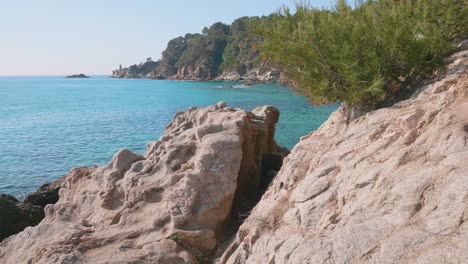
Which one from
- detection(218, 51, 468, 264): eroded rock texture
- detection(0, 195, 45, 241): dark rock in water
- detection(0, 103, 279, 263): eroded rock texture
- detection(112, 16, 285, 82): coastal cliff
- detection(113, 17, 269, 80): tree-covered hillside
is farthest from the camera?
detection(113, 17, 269, 80): tree-covered hillside

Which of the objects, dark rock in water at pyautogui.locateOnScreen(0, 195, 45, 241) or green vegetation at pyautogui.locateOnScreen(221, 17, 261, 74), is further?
green vegetation at pyautogui.locateOnScreen(221, 17, 261, 74)

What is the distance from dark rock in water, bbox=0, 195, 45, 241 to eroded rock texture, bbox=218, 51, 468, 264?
9.20 m

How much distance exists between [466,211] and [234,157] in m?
6.31

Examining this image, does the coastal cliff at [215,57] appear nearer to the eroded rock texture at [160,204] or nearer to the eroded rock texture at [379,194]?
the eroded rock texture at [160,204]

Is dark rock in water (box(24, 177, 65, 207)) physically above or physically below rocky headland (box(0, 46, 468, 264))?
below

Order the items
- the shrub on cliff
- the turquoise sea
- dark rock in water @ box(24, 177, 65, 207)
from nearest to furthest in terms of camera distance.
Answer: the shrub on cliff
dark rock in water @ box(24, 177, 65, 207)
the turquoise sea

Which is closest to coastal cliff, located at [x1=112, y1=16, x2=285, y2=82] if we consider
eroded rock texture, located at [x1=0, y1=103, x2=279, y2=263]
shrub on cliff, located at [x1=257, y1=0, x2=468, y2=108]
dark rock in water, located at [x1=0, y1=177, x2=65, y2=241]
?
dark rock in water, located at [x1=0, y1=177, x2=65, y2=241]

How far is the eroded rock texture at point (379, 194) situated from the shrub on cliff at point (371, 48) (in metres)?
0.76

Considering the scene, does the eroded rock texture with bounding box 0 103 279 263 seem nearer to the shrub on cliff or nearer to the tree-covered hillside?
the shrub on cliff

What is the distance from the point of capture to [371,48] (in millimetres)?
10898

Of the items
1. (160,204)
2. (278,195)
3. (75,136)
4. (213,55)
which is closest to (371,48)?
(278,195)

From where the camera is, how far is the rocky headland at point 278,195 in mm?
7000

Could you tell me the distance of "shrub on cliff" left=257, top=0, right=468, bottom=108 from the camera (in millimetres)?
10758

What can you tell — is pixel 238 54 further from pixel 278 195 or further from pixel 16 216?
pixel 278 195
